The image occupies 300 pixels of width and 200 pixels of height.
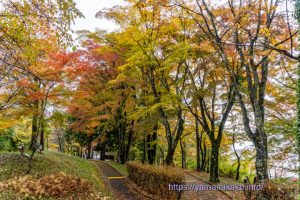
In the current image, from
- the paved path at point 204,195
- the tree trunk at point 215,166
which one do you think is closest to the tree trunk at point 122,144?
the tree trunk at point 215,166

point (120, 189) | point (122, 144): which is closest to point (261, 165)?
point (120, 189)

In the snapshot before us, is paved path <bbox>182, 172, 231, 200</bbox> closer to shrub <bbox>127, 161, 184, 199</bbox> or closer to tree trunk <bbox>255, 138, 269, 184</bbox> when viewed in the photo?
shrub <bbox>127, 161, 184, 199</bbox>

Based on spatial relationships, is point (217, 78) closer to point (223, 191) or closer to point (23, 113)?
point (223, 191)

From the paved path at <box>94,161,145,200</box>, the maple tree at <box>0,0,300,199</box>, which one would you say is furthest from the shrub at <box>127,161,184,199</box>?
the maple tree at <box>0,0,300,199</box>

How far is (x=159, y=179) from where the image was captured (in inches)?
307

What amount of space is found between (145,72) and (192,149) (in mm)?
17833

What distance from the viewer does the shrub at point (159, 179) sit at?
7.00m

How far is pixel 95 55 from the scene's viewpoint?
1512 cm

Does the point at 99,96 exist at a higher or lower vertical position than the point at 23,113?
higher

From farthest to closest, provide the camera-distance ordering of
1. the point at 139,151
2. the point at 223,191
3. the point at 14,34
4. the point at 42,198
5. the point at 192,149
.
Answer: the point at 192,149
the point at 139,151
the point at 223,191
the point at 42,198
the point at 14,34

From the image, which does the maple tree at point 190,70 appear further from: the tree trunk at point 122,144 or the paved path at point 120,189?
the tree trunk at point 122,144

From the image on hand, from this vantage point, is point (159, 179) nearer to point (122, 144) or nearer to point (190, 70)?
point (190, 70)

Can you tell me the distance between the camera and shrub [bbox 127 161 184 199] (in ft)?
23.0

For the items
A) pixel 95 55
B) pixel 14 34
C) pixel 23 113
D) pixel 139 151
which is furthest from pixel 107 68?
pixel 14 34
